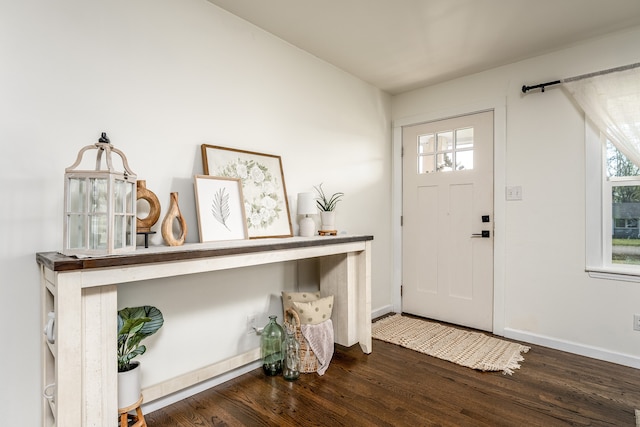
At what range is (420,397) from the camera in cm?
199

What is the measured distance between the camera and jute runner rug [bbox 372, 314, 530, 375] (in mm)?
2463

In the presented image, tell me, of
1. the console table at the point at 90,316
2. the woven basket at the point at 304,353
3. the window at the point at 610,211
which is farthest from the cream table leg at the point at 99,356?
the window at the point at 610,211

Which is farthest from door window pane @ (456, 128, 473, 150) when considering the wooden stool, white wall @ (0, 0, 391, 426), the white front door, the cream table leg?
the wooden stool

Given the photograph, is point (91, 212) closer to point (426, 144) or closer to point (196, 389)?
point (196, 389)

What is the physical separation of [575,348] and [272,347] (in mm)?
2357

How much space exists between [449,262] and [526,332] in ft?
2.81

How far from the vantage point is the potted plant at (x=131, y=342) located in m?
1.49

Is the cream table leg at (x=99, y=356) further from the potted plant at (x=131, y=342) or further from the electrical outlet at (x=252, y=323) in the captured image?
the electrical outlet at (x=252, y=323)

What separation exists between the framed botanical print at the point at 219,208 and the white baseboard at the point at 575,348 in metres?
2.50

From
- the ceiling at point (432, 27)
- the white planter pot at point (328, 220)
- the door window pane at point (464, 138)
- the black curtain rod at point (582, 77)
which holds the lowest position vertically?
the white planter pot at point (328, 220)

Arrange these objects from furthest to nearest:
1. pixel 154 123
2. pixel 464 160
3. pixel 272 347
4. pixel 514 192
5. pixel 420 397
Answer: pixel 464 160
pixel 514 192
pixel 272 347
pixel 420 397
pixel 154 123

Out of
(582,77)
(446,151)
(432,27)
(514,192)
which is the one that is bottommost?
(514,192)

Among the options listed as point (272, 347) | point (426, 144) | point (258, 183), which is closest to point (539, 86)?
point (426, 144)

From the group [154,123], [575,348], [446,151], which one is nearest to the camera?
[154,123]
